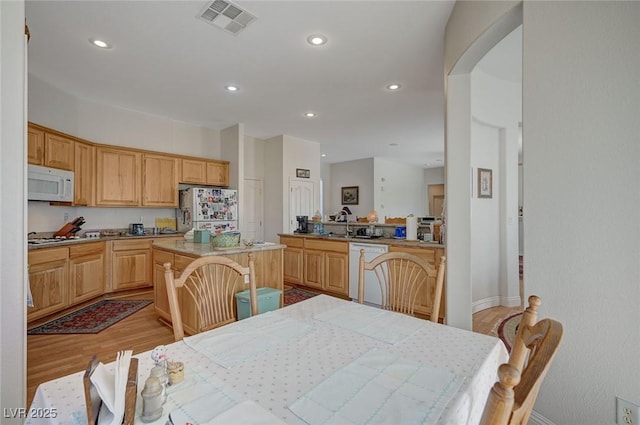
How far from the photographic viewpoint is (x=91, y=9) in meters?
2.35

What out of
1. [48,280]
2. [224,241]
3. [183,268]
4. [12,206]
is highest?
[12,206]

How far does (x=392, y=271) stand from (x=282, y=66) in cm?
253

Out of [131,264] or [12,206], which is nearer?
[12,206]

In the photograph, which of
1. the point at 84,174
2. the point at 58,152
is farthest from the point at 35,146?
the point at 84,174

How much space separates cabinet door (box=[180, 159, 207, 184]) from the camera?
16.8 feet

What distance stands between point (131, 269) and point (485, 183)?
5177 mm

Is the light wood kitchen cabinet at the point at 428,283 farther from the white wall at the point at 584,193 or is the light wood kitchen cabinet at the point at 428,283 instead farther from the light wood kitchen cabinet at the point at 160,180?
the light wood kitchen cabinet at the point at 160,180

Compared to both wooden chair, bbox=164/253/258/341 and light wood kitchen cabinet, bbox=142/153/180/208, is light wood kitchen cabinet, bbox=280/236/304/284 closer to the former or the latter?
light wood kitchen cabinet, bbox=142/153/180/208

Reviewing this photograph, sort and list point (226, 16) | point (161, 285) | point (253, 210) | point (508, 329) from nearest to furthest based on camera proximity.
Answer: point (226, 16)
point (508, 329)
point (161, 285)
point (253, 210)

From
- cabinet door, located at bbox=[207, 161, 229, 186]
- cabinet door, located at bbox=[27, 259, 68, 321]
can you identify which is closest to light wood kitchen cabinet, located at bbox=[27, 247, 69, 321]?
cabinet door, located at bbox=[27, 259, 68, 321]

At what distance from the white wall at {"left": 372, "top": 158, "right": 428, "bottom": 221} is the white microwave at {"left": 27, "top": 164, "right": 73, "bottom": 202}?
6799 mm

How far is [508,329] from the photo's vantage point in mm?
3102

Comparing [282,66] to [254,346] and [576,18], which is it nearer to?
[576,18]

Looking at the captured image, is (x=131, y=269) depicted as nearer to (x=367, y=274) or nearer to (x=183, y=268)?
(x=183, y=268)
